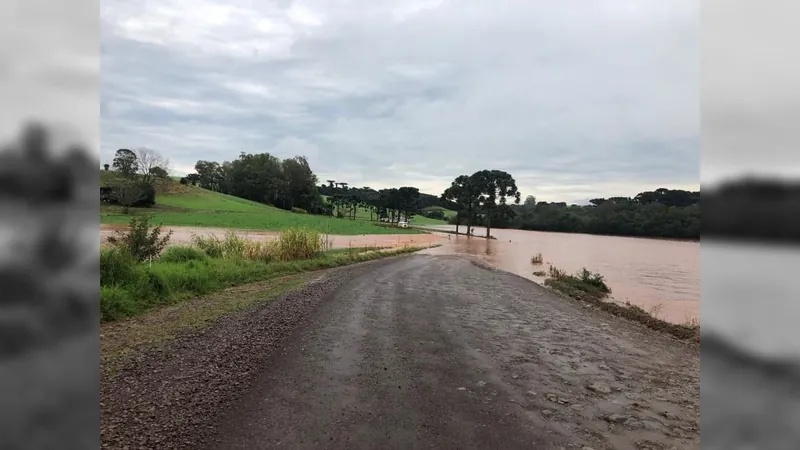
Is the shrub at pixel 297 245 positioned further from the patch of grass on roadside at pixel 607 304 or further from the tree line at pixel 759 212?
the tree line at pixel 759 212

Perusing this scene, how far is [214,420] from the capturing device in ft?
10.6

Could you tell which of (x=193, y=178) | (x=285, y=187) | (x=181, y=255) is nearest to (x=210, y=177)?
(x=193, y=178)

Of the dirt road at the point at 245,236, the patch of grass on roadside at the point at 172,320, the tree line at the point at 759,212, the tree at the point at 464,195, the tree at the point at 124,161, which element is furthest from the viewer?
the tree at the point at 464,195

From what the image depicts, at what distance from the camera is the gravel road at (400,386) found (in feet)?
10.3

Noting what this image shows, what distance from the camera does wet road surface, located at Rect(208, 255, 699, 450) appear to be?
10.4 feet

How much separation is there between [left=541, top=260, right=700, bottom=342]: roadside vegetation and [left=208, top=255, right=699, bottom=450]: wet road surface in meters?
0.72

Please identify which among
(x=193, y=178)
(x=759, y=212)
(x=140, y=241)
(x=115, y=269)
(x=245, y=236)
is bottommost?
(x=115, y=269)

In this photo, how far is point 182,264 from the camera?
10.6 metres

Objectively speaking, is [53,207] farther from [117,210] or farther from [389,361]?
[117,210]

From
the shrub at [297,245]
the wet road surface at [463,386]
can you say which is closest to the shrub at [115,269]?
the wet road surface at [463,386]

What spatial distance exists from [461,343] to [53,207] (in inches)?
Result: 202

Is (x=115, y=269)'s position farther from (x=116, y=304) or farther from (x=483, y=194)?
(x=483, y=194)

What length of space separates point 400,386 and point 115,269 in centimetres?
603

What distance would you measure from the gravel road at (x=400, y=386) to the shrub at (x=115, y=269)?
2.37m
